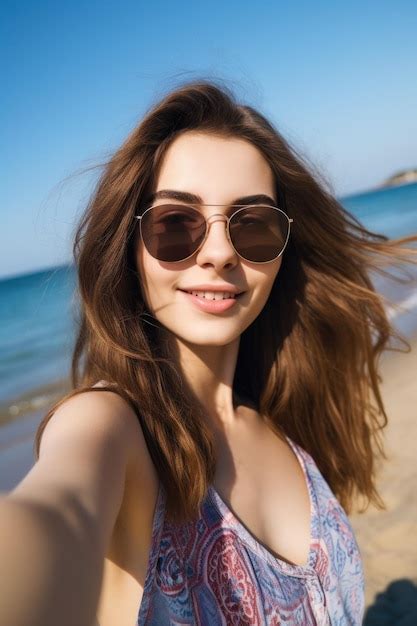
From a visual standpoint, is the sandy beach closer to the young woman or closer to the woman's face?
the young woman

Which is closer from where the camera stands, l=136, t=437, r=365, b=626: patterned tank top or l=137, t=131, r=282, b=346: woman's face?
l=136, t=437, r=365, b=626: patterned tank top

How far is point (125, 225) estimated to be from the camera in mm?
1740

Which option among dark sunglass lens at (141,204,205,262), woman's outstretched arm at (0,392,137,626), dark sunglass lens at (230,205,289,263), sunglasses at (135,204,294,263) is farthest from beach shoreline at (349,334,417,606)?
woman's outstretched arm at (0,392,137,626)

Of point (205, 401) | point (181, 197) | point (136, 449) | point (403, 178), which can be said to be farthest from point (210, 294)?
point (403, 178)

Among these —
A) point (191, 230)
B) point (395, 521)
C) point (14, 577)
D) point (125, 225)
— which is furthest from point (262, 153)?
point (395, 521)

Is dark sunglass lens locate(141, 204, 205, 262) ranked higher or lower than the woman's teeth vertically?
higher

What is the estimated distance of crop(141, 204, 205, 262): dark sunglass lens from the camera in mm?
1714

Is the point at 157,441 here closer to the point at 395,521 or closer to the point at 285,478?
the point at 285,478

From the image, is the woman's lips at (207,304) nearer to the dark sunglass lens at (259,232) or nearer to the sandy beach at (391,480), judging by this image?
the dark sunglass lens at (259,232)

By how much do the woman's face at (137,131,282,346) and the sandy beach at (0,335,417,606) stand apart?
2153 mm

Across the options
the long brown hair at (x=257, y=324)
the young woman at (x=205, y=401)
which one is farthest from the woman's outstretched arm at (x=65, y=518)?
the long brown hair at (x=257, y=324)

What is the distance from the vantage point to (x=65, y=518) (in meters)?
0.93

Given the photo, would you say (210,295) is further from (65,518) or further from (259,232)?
(65,518)

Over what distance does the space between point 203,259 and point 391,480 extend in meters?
3.03
